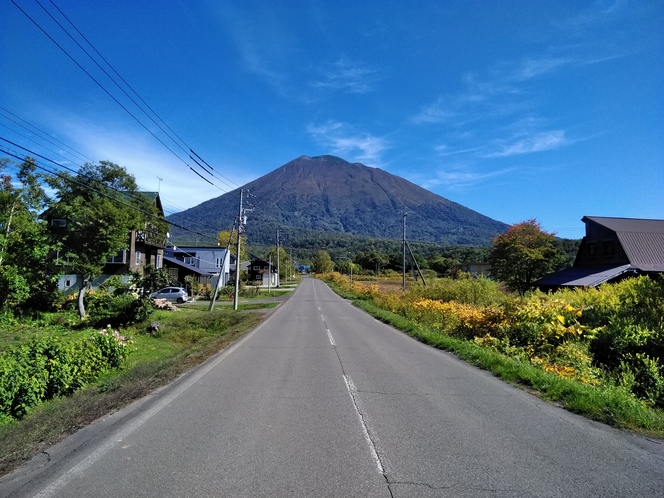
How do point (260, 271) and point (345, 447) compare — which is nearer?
point (345, 447)

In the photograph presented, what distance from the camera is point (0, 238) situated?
18.7 metres

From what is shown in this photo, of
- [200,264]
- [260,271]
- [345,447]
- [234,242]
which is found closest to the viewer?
[345,447]

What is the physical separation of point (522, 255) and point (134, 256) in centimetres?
3254

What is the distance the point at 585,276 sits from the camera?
1101 inches

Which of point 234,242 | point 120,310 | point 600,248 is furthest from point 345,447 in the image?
point 234,242

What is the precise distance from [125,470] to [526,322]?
9.88m

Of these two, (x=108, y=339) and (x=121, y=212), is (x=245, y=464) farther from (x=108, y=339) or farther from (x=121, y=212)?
(x=121, y=212)

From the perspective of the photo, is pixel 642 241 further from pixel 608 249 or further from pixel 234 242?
pixel 234 242

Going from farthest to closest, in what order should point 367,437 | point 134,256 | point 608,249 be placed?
point 134,256 < point 608,249 < point 367,437

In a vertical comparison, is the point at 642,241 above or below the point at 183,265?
above

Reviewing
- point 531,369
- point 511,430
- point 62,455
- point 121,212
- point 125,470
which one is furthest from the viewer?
point 121,212

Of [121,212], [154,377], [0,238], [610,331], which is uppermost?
[121,212]

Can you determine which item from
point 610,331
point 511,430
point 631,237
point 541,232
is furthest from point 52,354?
point 541,232

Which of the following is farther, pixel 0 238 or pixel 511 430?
pixel 0 238
